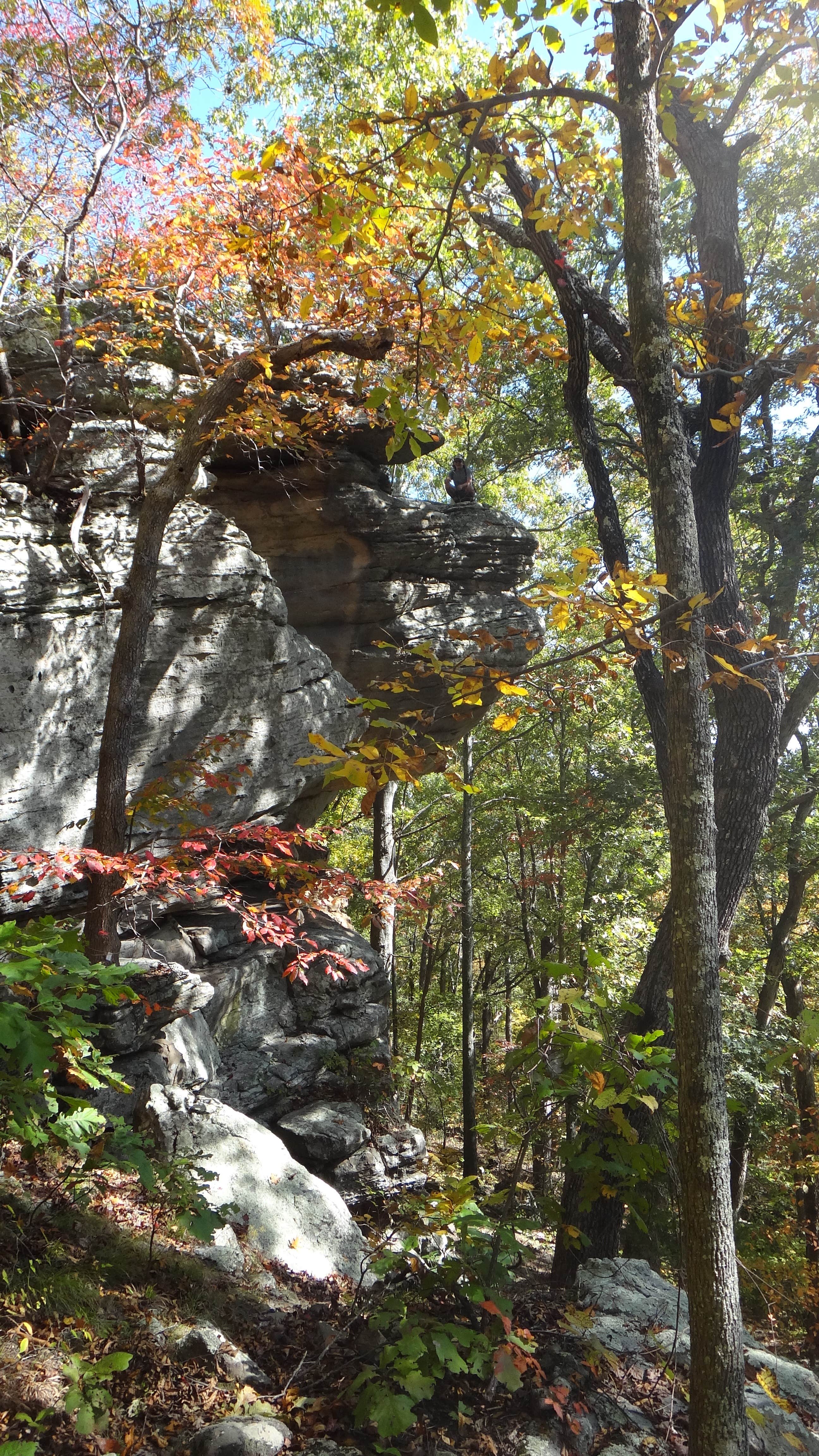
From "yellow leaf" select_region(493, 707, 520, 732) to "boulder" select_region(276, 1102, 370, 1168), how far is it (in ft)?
21.9

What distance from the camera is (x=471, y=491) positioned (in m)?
11.1

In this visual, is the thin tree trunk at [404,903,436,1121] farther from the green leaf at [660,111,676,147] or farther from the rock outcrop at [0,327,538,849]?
the green leaf at [660,111,676,147]

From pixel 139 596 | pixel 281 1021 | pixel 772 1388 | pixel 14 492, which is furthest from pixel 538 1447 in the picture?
pixel 14 492

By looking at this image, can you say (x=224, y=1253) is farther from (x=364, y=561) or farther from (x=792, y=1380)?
(x=364, y=561)

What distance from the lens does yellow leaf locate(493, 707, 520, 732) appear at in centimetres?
294

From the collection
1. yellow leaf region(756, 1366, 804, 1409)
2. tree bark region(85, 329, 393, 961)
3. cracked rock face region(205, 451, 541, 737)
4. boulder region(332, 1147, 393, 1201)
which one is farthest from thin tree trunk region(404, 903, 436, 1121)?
yellow leaf region(756, 1366, 804, 1409)

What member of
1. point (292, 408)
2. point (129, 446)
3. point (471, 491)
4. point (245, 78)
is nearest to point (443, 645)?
point (471, 491)

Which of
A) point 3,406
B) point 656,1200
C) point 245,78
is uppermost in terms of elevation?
point 245,78

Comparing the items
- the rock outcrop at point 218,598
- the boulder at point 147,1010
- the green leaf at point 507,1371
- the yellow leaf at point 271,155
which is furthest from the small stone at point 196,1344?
the yellow leaf at point 271,155

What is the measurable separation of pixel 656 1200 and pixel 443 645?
6.57 metres

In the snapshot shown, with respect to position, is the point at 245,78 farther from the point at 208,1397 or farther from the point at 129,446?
the point at 208,1397

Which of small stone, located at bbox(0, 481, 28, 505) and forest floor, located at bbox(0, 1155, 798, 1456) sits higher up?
small stone, located at bbox(0, 481, 28, 505)

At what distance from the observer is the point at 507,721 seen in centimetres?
295

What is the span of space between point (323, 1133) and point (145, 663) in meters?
5.27
